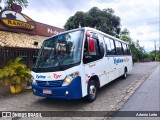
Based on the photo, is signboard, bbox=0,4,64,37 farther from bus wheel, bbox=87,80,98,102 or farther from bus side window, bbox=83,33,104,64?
bus wheel, bbox=87,80,98,102

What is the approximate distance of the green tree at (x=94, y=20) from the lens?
26.8 meters

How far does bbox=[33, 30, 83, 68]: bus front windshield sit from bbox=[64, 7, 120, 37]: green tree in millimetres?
20210

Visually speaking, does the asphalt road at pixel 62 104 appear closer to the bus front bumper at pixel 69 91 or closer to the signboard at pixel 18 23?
the bus front bumper at pixel 69 91

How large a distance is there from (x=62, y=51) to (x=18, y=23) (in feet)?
24.2

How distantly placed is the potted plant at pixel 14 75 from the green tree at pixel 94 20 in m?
19.1

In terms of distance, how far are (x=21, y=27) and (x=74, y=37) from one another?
24.1 feet

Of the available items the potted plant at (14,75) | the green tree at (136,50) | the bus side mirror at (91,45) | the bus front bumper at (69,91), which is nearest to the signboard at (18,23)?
the potted plant at (14,75)

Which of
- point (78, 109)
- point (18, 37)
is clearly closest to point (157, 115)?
point (78, 109)

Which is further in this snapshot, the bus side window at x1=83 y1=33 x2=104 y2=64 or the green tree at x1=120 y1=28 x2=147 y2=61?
the green tree at x1=120 y1=28 x2=147 y2=61

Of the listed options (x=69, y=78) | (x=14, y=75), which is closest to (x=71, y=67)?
(x=69, y=78)

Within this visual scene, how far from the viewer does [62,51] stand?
20.1 feet

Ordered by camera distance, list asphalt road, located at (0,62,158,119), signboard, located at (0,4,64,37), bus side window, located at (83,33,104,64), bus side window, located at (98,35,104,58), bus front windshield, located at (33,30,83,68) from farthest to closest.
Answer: signboard, located at (0,4,64,37) < bus side window, located at (98,35,104,58) < bus side window, located at (83,33,104,64) < asphalt road, located at (0,62,158,119) < bus front windshield, located at (33,30,83,68)

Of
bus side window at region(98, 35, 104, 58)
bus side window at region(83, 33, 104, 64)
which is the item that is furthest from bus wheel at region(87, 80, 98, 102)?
bus side window at region(98, 35, 104, 58)

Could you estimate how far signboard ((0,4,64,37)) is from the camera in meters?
11.2
